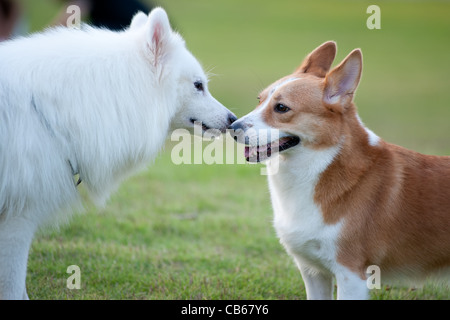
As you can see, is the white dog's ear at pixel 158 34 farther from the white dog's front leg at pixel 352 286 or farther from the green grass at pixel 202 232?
the white dog's front leg at pixel 352 286

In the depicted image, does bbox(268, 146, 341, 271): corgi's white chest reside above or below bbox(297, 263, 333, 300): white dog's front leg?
above

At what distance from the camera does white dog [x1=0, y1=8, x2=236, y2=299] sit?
385 cm

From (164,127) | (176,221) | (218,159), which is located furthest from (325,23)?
(164,127)

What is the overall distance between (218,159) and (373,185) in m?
5.93

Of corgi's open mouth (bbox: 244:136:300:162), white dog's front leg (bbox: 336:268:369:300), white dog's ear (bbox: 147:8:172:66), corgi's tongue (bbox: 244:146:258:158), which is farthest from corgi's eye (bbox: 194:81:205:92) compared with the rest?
white dog's front leg (bbox: 336:268:369:300)

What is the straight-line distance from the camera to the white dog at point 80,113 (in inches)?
152

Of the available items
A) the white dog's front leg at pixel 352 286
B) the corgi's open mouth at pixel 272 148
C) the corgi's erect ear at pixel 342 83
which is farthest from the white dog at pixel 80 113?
the white dog's front leg at pixel 352 286

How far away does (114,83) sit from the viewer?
4.20m

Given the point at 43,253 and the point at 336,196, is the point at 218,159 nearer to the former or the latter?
the point at 43,253

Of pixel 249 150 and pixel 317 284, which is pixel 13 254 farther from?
pixel 317 284

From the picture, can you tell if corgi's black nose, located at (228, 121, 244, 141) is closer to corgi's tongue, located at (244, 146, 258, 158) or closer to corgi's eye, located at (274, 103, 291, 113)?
corgi's tongue, located at (244, 146, 258, 158)

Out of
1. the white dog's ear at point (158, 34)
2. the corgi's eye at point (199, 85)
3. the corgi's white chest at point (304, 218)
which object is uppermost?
the white dog's ear at point (158, 34)
